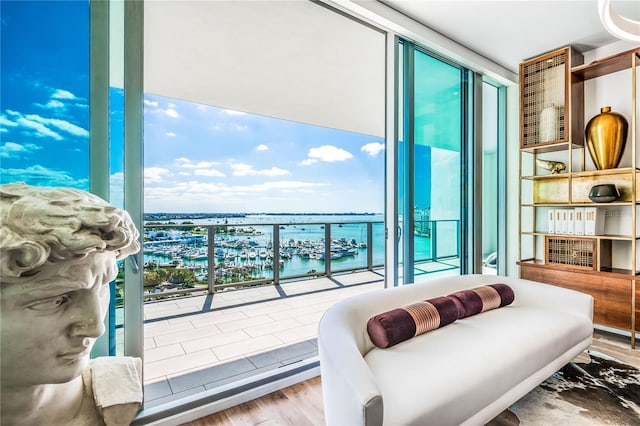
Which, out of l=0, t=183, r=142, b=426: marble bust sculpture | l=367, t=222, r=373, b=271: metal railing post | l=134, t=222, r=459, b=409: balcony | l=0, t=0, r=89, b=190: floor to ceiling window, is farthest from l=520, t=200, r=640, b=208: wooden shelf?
l=0, t=0, r=89, b=190: floor to ceiling window

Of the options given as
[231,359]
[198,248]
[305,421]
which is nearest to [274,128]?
[198,248]

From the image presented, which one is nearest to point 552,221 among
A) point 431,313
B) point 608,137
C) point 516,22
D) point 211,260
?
point 608,137

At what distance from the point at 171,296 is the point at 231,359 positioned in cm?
194

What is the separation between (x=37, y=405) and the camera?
849 mm

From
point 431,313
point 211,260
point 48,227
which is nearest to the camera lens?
point 48,227

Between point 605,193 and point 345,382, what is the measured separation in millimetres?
3171

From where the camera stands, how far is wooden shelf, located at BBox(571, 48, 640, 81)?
9.32 feet

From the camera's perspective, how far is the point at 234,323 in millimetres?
3340

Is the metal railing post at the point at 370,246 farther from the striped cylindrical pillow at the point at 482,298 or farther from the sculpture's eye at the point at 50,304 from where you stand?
the sculpture's eye at the point at 50,304

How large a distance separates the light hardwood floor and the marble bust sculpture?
1062mm

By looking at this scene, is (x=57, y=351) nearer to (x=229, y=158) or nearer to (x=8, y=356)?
(x=8, y=356)

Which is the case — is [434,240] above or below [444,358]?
above

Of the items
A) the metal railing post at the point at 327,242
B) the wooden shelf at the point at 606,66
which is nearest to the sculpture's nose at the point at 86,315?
the wooden shelf at the point at 606,66

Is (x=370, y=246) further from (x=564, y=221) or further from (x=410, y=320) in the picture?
(x=410, y=320)
